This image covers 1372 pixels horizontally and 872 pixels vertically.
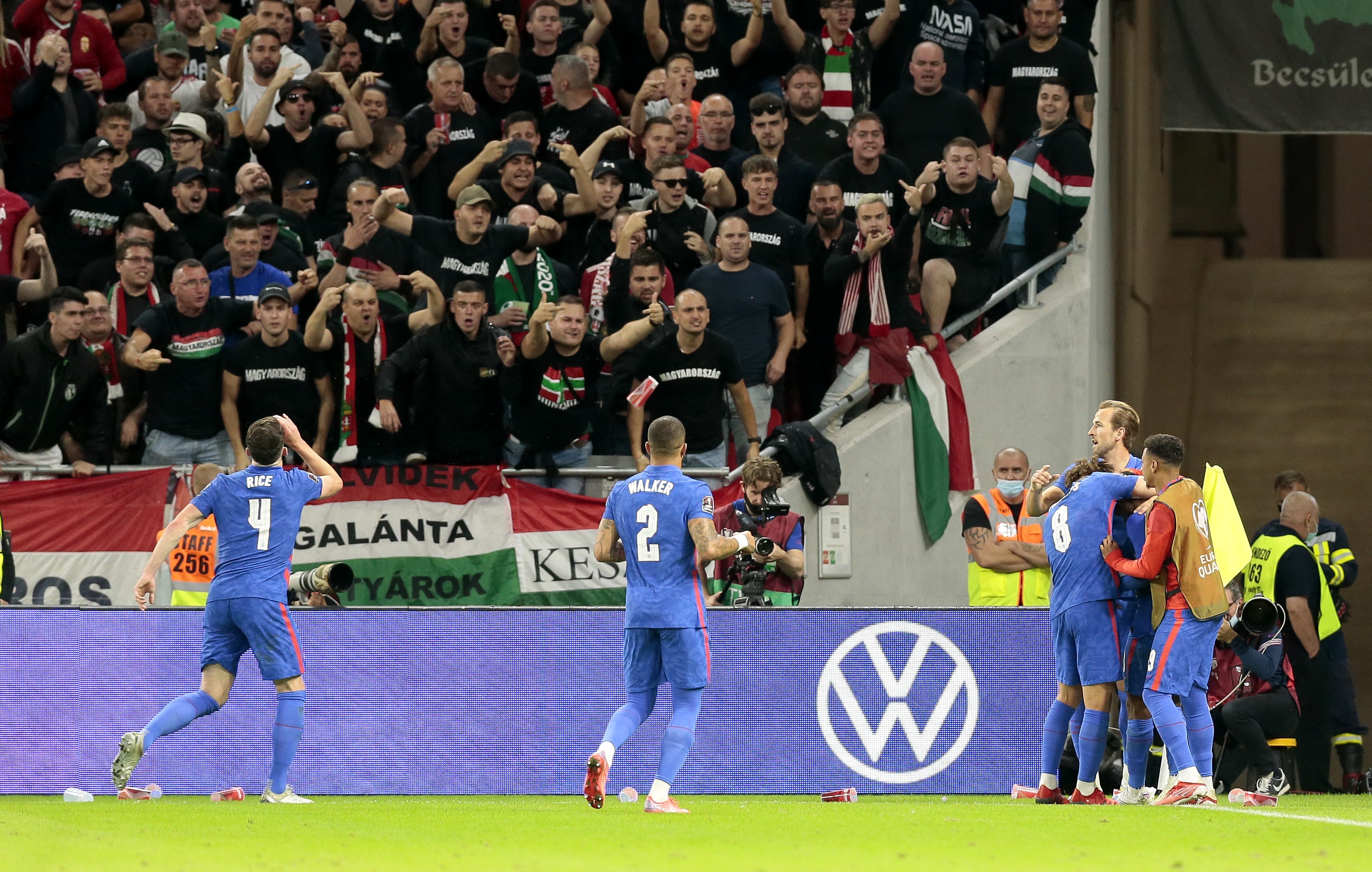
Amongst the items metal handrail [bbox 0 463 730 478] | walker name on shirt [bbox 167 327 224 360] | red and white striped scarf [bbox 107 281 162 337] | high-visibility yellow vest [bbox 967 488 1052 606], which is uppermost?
red and white striped scarf [bbox 107 281 162 337]

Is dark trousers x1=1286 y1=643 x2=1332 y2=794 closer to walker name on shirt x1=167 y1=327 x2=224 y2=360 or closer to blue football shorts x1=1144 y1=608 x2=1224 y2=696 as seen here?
blue football shorts x1=1144 y1=608 x2=1224 y2=696

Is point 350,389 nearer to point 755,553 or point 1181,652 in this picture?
point 755,553

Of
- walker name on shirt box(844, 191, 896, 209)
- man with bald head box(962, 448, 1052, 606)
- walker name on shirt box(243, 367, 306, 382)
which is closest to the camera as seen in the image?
man with bald head box(962, 448, 1052, 606)

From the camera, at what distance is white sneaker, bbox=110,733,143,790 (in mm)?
9609

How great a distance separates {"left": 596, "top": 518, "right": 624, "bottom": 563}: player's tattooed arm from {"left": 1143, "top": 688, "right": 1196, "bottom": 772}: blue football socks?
2798mm

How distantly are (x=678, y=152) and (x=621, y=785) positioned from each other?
17.9 ft

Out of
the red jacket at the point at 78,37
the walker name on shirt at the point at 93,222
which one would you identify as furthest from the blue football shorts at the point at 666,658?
the red jacket at the point at 78,37

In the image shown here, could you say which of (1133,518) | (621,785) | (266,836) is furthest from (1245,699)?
(266,836)

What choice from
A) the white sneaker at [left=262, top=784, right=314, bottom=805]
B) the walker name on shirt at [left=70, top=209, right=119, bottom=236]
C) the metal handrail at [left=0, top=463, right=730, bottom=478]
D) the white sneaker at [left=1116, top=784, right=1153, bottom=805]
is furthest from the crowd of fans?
the white sneaker at [left=1116, top=784, right=1153, bottom=805]

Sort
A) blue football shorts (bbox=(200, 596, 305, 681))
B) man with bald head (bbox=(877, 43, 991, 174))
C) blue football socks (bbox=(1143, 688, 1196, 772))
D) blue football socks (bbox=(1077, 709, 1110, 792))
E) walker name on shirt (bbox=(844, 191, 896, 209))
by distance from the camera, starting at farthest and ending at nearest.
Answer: man with bald head (bbox=(877, 43, 991, 174)) < walker name on shirt (bbox=(844, 191, 896, 209)) < blue football shorts (bbox=(200, 596, 305, 681)) < blue football socks (bbox=(1077, 709, 1110, 792)) < blue football socks (bbox=(1143, 688, 1196, 772))

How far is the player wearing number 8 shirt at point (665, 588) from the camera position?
29.9 ft

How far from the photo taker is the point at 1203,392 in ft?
65.1

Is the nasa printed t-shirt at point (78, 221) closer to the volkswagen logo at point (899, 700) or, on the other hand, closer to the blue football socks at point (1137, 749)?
the volkswagen logo at point (899, 700)

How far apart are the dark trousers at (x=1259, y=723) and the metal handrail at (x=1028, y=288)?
4.19m
